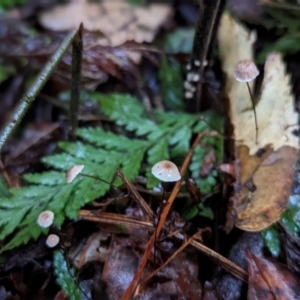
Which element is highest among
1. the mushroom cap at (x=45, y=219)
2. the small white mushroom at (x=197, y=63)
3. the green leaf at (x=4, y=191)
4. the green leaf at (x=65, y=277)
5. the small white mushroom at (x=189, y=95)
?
the small white mushroom at (x=197, y=63)

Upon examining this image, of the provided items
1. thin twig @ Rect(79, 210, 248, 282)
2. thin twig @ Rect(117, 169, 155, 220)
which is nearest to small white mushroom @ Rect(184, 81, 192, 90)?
thin twig @ Rect(117, 169, 155, 220)

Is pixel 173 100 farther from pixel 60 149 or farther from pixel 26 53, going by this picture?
pixel 26 53

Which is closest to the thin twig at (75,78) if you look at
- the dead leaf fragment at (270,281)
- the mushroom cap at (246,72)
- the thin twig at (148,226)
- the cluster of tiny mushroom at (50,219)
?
the cluster of tiny mushroom at (50,219)

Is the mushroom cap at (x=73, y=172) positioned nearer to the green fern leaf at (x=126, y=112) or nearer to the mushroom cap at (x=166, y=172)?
the mushroom cap at (x=166, y=172)

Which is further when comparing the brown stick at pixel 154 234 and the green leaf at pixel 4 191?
the green leaf at pixel 4 191

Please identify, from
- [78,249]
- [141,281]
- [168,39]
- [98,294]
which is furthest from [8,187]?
[168,39]

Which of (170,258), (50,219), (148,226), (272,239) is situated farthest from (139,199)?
(272,239)
